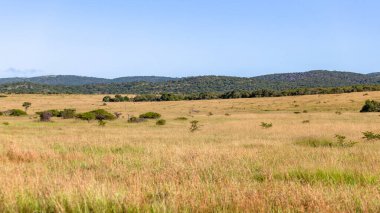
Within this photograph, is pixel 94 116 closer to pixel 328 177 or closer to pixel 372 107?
pixel 372 107

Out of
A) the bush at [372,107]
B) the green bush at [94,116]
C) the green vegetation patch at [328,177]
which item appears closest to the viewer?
the green vegetation patch at [328,177]

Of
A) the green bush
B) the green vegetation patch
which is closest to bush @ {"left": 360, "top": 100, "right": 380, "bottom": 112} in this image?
the green bush

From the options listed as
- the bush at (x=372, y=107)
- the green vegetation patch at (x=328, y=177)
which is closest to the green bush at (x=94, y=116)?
the bush at (x=372, y=107)

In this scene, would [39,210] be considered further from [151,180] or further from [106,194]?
[151,180]

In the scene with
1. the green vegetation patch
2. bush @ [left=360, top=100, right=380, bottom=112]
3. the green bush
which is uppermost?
the green vegetation patch

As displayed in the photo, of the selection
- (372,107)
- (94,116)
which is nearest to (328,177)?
(94,116)

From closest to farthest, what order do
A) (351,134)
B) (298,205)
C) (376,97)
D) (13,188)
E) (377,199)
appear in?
(298,205)
(377,199)
(13,188)
(351,134)
(376,97)

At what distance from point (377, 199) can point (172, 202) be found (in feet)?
8.71

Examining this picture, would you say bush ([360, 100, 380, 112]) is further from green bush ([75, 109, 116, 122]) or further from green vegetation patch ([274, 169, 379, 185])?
green vegetation patch ([274, 169, 379, 185])

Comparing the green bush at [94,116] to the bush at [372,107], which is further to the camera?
the bush at [372,107]

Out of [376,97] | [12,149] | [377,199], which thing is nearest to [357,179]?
[377,199]

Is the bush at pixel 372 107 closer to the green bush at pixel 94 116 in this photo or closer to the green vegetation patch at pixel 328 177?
the green bush at pixel 94 116

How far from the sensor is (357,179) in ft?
25.5

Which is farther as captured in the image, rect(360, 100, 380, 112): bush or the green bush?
rect(360, 100, 380, 112): bush
